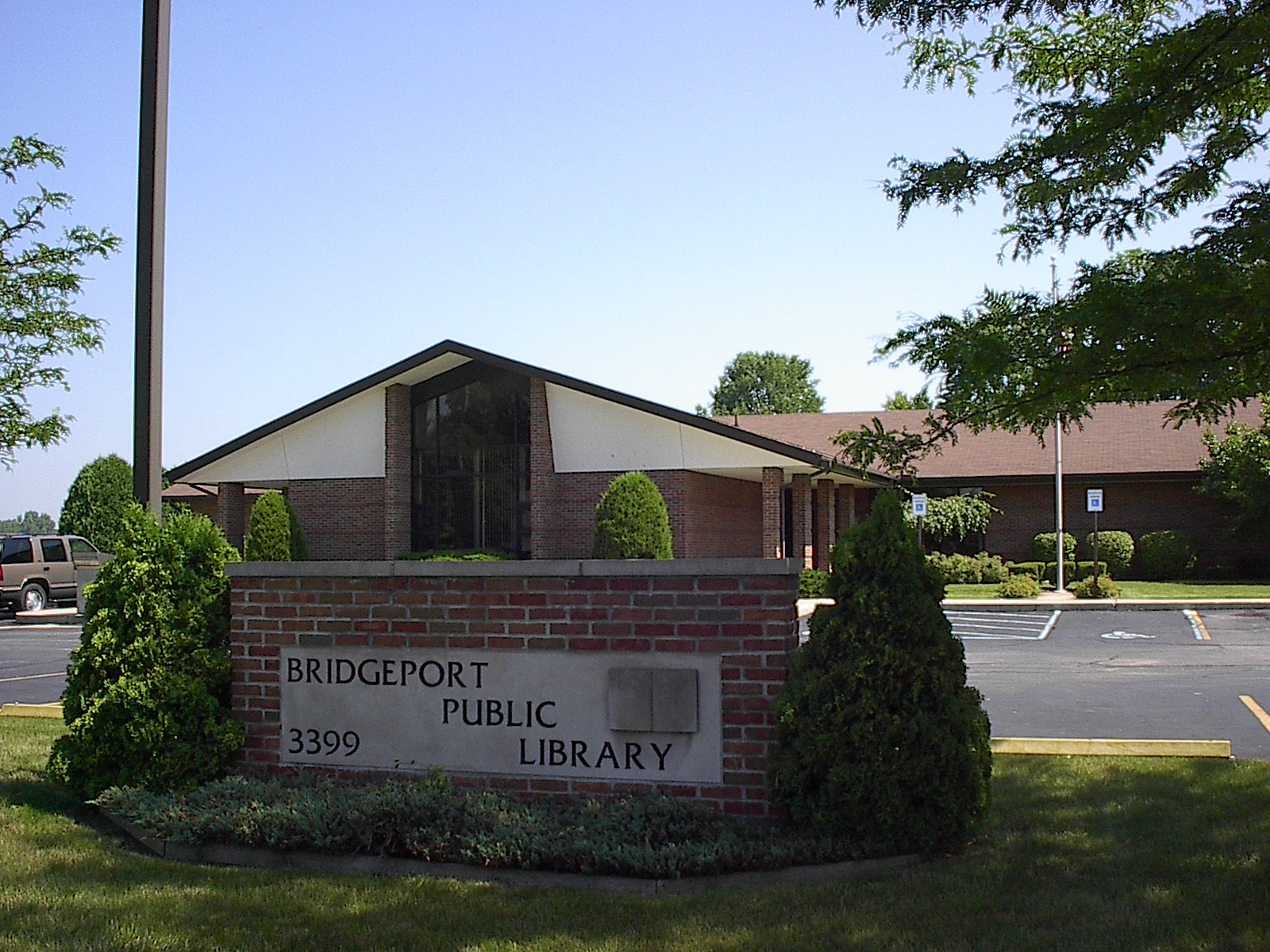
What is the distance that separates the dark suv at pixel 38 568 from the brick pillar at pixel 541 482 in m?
10.4

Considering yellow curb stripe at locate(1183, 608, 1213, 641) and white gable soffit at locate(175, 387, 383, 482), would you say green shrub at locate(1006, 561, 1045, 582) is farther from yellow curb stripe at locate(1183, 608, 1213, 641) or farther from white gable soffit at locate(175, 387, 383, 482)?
white gable soffit at locate(175, 387, 383, 482)

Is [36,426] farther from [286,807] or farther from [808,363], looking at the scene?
[808,363]

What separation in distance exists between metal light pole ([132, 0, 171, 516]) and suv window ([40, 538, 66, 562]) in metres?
24.5

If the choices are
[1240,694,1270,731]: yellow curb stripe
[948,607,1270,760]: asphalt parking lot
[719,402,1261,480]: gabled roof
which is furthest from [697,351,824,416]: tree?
[1240,694,1270,731]: yellow curb stripe

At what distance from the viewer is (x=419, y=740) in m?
6.64

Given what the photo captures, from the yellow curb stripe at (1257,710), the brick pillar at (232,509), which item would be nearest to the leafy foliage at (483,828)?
the yellow curb stripe at (1257,710)

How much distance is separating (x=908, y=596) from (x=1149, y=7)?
154 inches

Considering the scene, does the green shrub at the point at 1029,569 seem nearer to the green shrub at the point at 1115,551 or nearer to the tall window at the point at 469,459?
the green shrub at the point at 1115,551

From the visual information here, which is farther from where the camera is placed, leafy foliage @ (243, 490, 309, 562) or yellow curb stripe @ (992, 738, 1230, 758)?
leafy foliage @ (243, 490, 309, 562)

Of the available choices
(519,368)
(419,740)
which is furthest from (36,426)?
(519,368)

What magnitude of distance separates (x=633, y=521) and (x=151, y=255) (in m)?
18.1

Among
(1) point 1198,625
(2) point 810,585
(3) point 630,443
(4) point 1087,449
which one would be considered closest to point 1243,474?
(4) point 1087,449

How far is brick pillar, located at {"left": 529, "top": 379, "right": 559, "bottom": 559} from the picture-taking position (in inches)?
1132

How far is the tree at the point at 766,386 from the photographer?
88.8 m
